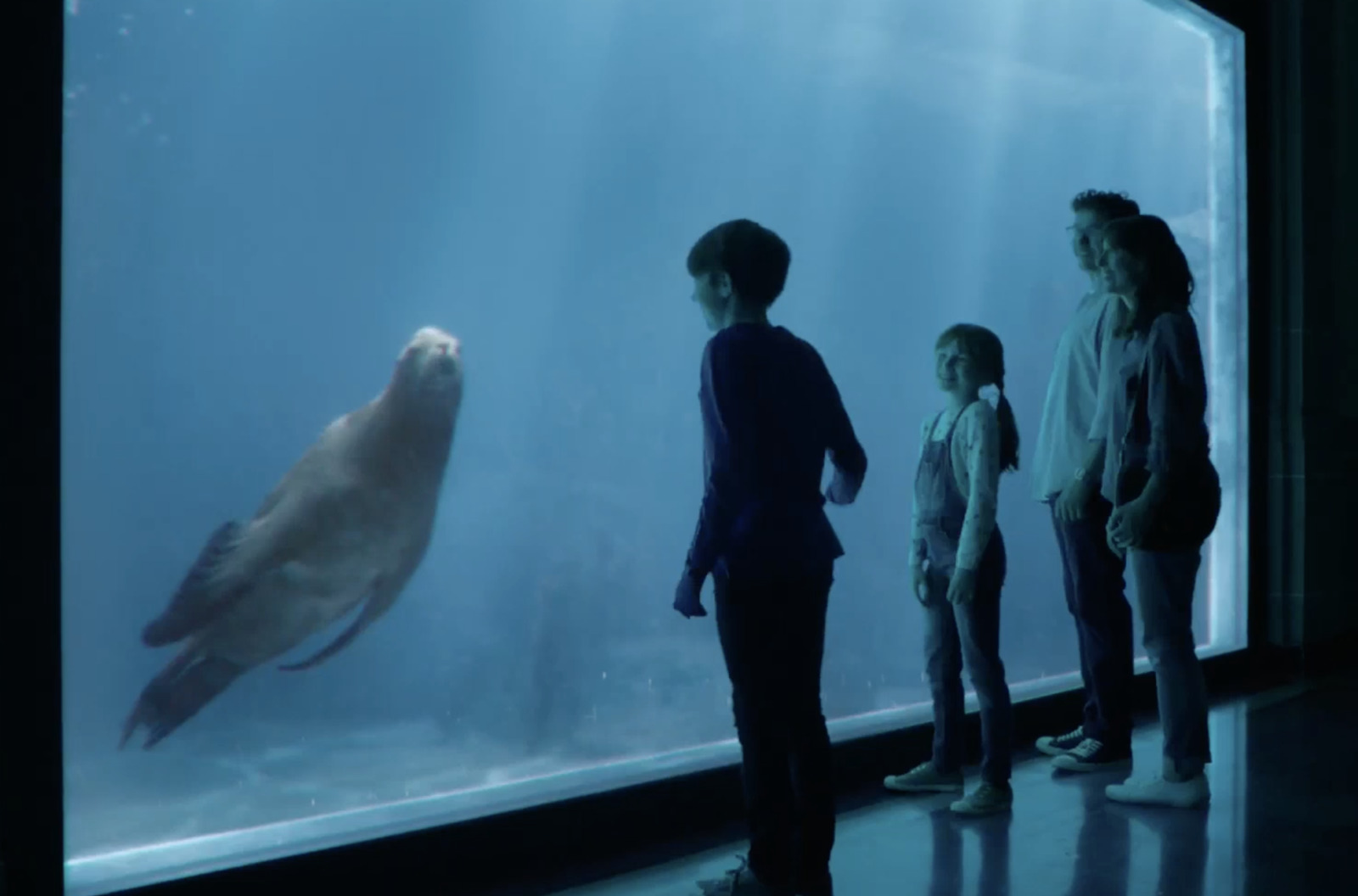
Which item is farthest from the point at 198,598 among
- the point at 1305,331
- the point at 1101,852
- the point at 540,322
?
the point at 540,322

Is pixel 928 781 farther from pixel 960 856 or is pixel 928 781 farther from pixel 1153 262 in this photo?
pixel 1153 262

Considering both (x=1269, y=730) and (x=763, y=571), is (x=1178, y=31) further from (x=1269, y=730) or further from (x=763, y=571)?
(x=763, y=571)

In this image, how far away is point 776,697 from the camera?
1.86 meters

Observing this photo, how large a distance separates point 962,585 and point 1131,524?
0.43m

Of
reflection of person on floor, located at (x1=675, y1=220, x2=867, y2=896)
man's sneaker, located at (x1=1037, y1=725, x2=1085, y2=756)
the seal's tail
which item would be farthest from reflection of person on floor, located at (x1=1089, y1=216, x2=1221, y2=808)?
the seal's tail

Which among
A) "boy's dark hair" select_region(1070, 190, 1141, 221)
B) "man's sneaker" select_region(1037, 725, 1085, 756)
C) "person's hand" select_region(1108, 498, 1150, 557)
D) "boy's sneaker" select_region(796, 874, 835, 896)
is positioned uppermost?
"boy's dark hair" select_region(1070, 190, 1141, 221)

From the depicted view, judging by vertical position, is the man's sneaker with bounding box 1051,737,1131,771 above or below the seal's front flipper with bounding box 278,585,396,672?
below

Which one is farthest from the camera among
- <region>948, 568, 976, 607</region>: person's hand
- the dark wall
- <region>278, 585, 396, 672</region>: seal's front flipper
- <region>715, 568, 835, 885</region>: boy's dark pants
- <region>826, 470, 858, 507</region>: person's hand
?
the dark wall

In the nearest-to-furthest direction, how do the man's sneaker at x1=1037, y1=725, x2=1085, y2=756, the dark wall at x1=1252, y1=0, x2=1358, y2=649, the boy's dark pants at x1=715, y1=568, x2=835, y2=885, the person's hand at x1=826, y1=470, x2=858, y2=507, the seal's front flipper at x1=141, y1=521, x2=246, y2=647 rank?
the boy's dark pants at x1=715, y1=568, x2=835, y2=885 → the person's hand at x1=826, y1=470, x2=858, y2=507 → the seal's front flipper at x1=141, y1=521, x2=246, y2=647 → the man's sneaker at x1=1037, y1=725, x2=1085, y2=756 → the dark wall at x1=1252, y1=0, x2=1358, y2=649

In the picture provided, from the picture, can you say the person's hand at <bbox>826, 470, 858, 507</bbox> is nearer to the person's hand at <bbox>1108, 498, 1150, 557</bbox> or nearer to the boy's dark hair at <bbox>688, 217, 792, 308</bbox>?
the boy's dark hair at <bbox>688, 217, 792, 308</bbox>

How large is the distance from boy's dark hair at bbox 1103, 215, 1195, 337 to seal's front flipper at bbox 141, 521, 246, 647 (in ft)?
8.15

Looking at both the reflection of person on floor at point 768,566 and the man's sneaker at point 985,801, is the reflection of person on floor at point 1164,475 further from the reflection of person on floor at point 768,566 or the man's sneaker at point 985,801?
the reflection of person on floor at point 768,566

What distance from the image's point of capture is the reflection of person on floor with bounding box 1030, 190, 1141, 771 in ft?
10.3

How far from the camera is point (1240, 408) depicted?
4918 mm
